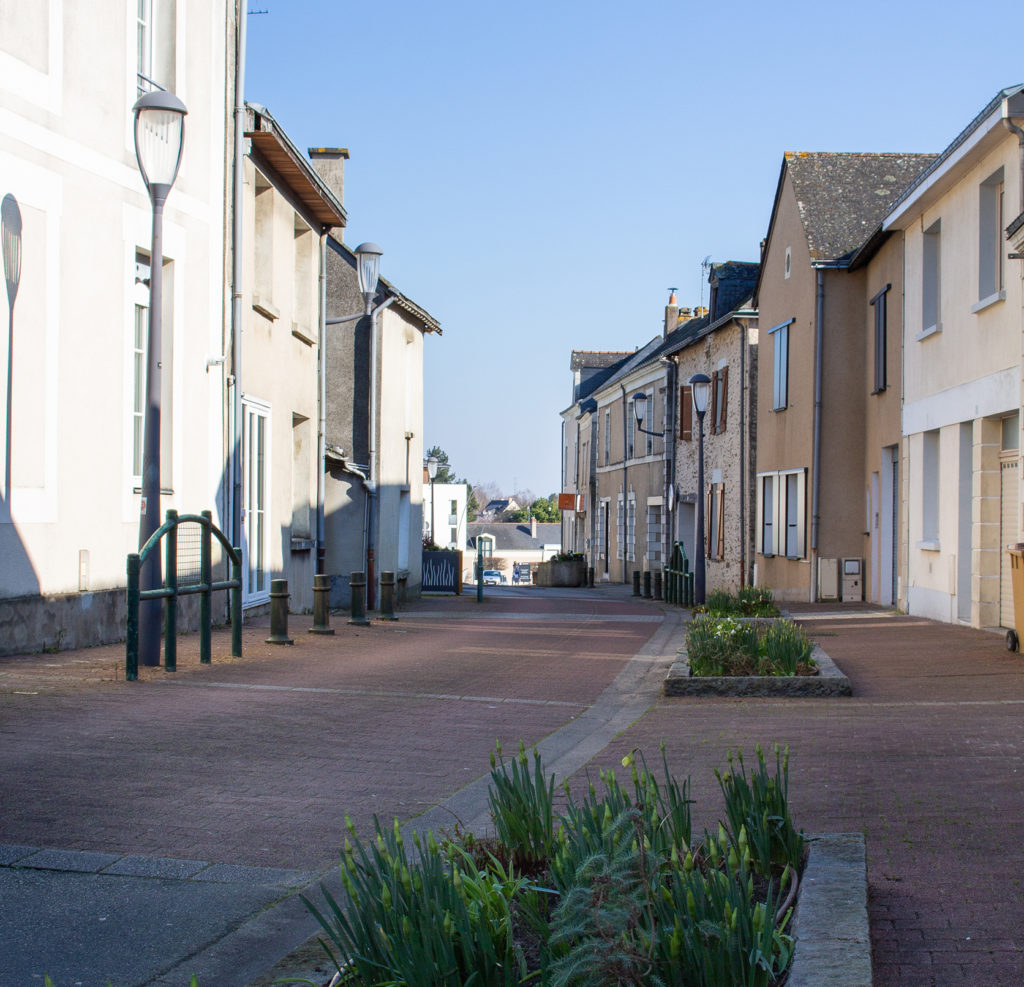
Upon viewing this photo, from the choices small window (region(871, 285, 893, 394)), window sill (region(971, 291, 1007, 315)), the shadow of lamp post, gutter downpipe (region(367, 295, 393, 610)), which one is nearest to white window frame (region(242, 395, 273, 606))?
gutter downpipe (region(367, 295, 393, 610))

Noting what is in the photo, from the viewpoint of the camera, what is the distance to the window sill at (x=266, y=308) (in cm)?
1491

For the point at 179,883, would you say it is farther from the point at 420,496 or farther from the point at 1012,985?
the point at 420,496

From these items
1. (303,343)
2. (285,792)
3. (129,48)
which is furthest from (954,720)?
(303,343)

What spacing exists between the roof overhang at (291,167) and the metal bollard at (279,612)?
601 cm

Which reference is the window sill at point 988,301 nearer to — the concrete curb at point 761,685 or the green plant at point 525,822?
the concrete curb at point 761,685

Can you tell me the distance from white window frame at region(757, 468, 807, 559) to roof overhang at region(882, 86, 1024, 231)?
5.93 m

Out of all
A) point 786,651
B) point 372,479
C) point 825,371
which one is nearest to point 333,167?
point 372,479

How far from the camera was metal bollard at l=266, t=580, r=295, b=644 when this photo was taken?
11.5 meters

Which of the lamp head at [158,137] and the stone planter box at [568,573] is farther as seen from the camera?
the stone planter box at [568,573]

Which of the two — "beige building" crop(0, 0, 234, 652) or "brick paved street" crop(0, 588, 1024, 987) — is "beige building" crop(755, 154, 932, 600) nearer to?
"brick paved street" crop(0, 588, 1024, 987)

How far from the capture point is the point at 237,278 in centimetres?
1383

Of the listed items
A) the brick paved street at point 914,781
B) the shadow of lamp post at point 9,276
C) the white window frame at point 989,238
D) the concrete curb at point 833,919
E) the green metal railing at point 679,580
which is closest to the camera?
the concrete curb at point 833,919

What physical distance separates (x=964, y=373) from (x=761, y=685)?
6996 mm

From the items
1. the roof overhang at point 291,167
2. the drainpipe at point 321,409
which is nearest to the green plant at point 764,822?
the roof overhang at point 291,167
